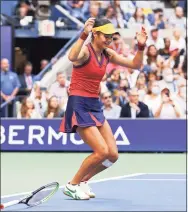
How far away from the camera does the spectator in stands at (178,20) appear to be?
1911cm

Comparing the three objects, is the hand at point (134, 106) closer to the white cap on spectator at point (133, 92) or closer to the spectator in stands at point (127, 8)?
the white cap on spectator at point (133, 92)

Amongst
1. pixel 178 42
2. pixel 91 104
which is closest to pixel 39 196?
pixel 91 104

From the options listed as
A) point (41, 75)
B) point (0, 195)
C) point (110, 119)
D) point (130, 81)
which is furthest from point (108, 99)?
point (0, 195)

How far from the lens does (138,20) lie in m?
19.1

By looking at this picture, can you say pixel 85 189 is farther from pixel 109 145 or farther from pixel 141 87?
pixel 141 87

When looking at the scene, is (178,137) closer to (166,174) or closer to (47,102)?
(47,102)

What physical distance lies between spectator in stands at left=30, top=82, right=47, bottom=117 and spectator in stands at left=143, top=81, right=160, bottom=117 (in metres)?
2.00

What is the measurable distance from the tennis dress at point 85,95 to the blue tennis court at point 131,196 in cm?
84

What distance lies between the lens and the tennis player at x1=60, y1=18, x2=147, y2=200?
8.56m

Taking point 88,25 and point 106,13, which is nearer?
point 88,25

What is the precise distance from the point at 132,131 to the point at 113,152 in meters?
6.69

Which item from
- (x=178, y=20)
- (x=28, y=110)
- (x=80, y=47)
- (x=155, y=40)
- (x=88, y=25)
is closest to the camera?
(x=88, y=25)

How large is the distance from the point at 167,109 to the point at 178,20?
4381mm

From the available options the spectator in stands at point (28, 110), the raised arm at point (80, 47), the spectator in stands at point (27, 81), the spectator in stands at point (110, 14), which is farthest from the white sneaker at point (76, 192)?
the spectator in stands at point (110, 14)
